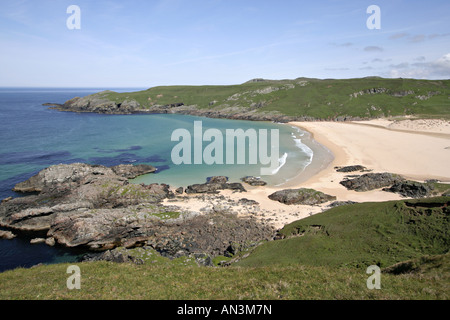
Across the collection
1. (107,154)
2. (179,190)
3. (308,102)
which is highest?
(308,102)

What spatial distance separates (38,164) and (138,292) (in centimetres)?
6525

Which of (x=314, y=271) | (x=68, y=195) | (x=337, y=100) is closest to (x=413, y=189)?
(x=314, y=271)

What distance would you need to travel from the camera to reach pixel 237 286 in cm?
1528

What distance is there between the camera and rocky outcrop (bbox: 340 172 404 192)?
48125 millimetres

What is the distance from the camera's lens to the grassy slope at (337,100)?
133250 mm

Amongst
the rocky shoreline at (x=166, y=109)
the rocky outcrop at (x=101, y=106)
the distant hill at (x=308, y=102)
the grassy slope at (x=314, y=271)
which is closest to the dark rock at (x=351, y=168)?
the grassy slope at (x=314, y=271)

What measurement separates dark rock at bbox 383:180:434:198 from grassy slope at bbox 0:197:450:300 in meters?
20.0

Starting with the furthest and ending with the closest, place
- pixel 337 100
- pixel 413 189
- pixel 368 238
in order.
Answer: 1. pixel 337 100
2. pixel 413 189
3. pixel 368 238

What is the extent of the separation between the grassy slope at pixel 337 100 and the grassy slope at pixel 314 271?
121079 mm

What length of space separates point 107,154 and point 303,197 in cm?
6009

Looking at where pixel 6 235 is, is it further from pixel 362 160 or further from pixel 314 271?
pixel 362 160

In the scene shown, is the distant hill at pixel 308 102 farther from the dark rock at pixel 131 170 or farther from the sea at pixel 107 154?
the dark rock at pixel 131 170

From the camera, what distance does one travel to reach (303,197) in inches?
1729

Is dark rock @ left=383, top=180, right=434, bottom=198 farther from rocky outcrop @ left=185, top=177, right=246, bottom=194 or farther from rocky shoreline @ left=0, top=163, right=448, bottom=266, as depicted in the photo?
rocky outcrop @ left=185, top=177, right=246, bottom=194
